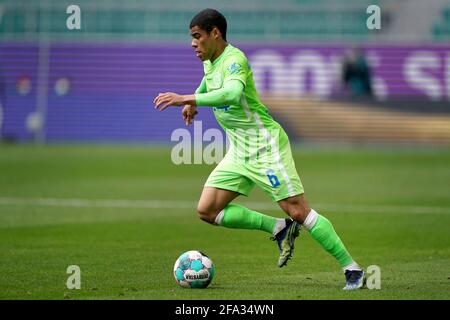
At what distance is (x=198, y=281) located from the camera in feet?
30.7

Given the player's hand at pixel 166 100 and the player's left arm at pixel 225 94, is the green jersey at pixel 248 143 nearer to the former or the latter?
the player's left arm at pixel 225 94

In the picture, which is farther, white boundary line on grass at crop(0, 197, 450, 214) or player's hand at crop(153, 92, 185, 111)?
white boundary line on grass at crop(0, 197, 450, 214)

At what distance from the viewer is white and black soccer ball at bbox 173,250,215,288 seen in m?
9.34

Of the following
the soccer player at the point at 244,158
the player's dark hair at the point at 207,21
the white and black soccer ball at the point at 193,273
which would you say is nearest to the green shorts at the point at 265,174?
the soccer player at the point at 244,158

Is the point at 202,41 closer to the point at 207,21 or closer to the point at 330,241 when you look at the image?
the point at 207,21

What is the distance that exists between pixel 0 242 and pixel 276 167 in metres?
4.72

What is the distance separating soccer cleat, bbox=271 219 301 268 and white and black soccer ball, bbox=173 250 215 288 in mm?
785

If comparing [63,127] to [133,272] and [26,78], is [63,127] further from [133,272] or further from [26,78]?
[133,272]

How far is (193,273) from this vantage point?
30.6ft

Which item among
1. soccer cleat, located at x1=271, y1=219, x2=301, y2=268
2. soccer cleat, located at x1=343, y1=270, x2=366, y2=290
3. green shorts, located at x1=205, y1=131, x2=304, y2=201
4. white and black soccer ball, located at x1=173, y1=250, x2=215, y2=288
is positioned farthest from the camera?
soccer cleat, located at x1=271, y1=219, x2=301, y2=268

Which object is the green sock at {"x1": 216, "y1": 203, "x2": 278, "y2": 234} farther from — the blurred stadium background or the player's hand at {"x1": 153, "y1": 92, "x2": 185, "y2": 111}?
the blurred stadium background

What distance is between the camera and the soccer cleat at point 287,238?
986 centimetres

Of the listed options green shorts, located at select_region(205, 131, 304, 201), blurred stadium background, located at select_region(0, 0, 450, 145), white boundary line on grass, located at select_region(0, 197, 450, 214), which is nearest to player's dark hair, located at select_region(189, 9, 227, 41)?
green shorts, located at select_region(205, 131, 304, 201)
